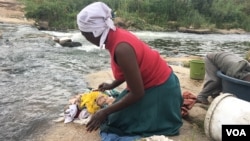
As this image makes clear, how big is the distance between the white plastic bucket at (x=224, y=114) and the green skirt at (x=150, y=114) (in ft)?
1.16

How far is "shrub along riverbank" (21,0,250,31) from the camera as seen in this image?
2105cm

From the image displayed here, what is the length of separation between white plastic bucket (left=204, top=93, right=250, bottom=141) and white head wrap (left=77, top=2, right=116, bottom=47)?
3.92 ft

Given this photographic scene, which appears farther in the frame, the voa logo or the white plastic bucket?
the white plastic bucket

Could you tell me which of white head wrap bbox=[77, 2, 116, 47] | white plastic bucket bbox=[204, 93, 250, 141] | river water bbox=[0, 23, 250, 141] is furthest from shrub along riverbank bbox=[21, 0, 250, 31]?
white plastic bucket bbox=[204, 93, 250, 141]

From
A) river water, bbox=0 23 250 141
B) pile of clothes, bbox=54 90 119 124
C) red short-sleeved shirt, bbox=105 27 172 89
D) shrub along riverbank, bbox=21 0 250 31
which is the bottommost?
shrub along riverbank, bbox=21 0 250 31

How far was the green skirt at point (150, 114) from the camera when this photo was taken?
3.03 m

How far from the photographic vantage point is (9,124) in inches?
159

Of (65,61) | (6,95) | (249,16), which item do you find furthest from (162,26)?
(6,95)

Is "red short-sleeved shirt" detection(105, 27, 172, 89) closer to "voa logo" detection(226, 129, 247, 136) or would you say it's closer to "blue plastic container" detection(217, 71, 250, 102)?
"voa logo" detection(226, 129, 247, 136)

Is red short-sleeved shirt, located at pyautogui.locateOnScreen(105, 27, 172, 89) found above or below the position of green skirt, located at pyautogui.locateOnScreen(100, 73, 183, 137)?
above

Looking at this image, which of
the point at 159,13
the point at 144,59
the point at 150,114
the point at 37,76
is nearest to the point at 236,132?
the point at 150,114

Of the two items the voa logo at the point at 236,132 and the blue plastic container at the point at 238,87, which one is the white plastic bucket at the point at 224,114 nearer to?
the voa logo at the point at 236,132

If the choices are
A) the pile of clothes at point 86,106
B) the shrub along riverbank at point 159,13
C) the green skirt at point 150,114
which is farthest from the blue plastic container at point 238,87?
the shrub along riverbank at point 159,13

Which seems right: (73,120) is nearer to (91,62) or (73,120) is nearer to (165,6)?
(91,62)
